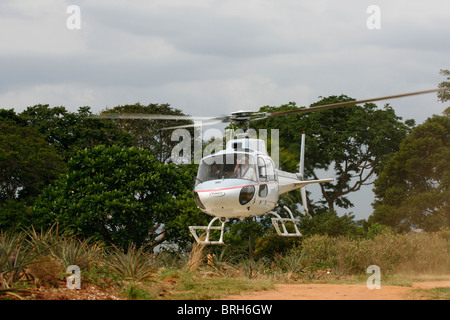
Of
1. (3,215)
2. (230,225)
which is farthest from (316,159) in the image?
(3,215)

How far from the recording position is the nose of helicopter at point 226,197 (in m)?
15.6

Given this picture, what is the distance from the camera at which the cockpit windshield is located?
52.6 feet

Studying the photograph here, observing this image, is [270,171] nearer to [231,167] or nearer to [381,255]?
[231,167]

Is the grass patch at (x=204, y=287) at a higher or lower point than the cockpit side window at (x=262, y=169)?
lower

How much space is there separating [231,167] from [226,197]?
0.93 meters

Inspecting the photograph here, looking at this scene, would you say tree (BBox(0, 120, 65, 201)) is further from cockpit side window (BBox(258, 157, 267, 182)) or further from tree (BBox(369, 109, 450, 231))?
tree (BBox(369, 109, 450, 231))

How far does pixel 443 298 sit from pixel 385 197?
2750 centimetres

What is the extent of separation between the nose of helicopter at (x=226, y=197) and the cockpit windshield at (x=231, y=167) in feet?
0.84

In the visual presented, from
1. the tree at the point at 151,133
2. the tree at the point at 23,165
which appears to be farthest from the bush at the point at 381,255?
the tree at the point at 151,133

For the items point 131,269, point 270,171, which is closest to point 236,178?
point 270,171

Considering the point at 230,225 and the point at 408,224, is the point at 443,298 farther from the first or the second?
the point at 408,224

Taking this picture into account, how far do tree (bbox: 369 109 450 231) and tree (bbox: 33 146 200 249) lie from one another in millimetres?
15580

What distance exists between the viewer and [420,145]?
37875 millimetres

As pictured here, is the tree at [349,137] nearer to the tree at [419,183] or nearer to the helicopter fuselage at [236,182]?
the tree at [419,183]
